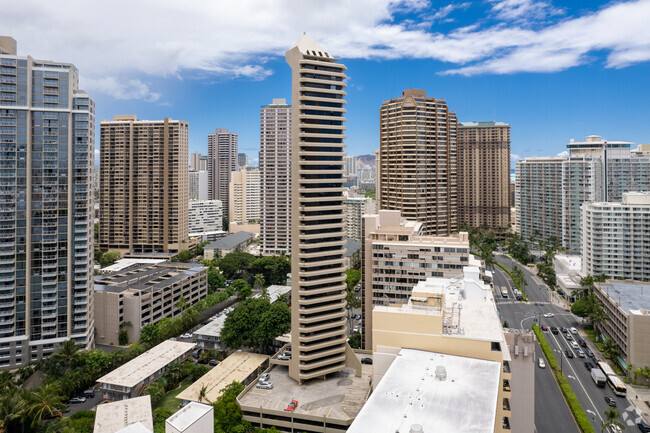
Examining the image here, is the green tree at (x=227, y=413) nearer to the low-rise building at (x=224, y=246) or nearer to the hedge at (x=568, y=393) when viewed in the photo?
the hedge at (x=568, y=393)

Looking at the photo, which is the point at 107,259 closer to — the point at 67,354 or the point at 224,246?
the point at 224,246

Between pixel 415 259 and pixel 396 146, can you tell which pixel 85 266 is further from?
pixel 396 146

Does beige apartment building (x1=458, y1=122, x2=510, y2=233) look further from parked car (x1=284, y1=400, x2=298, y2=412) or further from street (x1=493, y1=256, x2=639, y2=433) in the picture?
parked car (x1=284, y1=400, x2=298, y2=412)

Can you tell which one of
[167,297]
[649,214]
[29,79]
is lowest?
[167,297]

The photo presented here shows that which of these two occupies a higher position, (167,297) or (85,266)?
(85,266)

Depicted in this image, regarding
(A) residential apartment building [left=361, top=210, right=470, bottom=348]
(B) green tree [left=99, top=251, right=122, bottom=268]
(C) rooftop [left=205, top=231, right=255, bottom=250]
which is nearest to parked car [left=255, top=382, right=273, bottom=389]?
(A) residential apartment building [left=361, top=210, right=470, bottom=348]

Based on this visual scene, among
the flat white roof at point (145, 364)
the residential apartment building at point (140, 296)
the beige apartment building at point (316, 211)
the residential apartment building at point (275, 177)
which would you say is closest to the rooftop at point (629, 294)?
the beige apartment building at point (316, 211)

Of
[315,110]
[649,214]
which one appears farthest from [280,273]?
[649,214]
